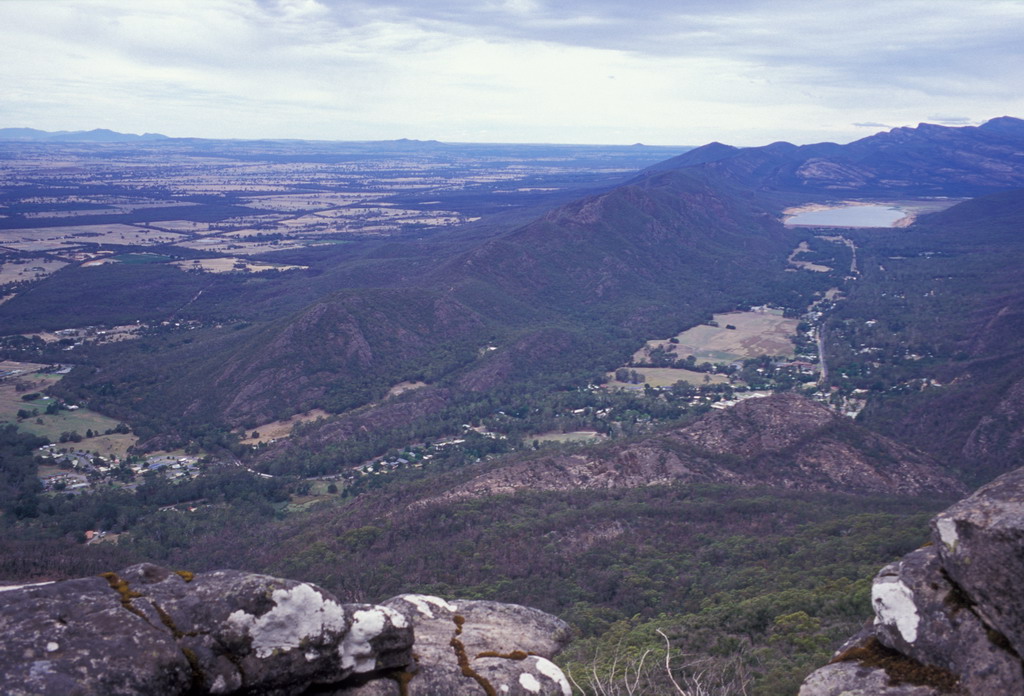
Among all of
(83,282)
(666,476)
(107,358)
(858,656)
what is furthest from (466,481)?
(83,282)

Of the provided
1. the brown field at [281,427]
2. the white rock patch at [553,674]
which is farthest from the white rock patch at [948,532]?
the brown field at [281,427]

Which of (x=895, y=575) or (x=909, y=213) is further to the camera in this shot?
(x=909, y=213)

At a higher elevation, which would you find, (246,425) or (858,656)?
(858,656)

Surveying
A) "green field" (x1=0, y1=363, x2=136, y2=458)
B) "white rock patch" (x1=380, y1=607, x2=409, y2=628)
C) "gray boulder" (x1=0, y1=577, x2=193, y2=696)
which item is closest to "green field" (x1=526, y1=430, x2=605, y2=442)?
"green field" (x1=0, y1=363, x2=136, y2=458)

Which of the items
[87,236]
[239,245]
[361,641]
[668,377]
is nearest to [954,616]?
[361,641]

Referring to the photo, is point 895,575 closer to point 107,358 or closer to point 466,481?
point 466,481

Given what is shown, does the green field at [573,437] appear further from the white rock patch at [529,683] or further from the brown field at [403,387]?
the white rock patch at [529,683]
